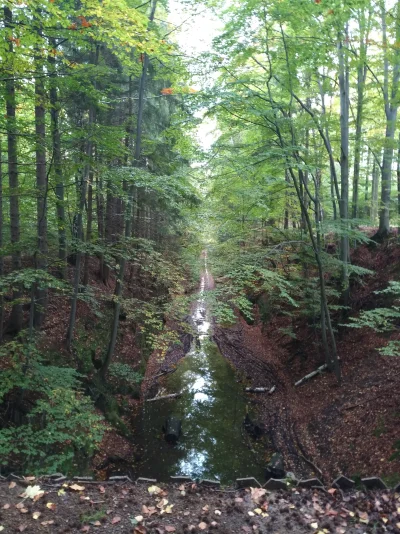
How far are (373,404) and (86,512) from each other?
24.5 feet

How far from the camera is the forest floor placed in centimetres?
376

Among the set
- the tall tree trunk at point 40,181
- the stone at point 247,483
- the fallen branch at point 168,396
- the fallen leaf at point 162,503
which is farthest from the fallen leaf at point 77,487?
the fallen branch at point 168,396

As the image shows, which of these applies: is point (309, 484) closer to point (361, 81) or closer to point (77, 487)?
point (77, 487)

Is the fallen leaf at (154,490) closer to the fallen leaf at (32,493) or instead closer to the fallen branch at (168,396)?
the fallen leaf at (32,493)

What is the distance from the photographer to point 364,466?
7.11 metres

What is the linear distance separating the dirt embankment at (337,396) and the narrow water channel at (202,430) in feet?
2.52

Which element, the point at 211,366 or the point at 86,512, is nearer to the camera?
the point at 86,512

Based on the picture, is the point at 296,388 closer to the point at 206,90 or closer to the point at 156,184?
the point at 156,184

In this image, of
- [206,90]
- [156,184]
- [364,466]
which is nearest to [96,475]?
[364,466]

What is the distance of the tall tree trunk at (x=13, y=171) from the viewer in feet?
20.4

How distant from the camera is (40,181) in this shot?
890 cm

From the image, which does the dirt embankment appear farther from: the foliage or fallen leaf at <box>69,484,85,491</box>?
fallen leaf at <box>69,484,85,491</box>

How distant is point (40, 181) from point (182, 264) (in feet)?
21.8

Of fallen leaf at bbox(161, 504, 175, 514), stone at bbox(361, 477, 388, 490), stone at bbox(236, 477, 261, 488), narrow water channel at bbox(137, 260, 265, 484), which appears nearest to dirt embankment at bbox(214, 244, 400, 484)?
narrow water channel at bbox(137, 260, 265, 484)
